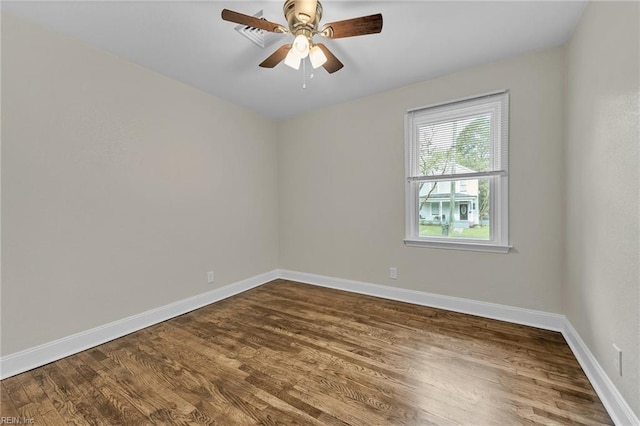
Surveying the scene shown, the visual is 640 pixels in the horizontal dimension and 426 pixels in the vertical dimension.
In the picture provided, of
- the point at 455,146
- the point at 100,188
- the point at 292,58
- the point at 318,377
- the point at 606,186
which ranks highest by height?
the point at 292,58

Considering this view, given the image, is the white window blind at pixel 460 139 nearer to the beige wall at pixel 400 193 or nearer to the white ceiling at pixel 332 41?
the beige wall at pixel 400 193

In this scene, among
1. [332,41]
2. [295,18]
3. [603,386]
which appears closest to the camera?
[603,386]

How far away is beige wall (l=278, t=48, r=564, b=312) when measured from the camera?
239cm

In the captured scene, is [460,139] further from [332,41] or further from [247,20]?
[247,20]

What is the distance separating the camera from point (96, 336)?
2.24 metres

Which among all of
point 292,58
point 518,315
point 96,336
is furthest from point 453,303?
point 96,336

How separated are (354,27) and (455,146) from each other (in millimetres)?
1801

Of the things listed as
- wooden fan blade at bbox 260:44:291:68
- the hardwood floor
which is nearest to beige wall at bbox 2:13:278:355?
the hardwood floor

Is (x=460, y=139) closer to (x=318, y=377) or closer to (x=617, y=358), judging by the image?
(x=617, y=358)

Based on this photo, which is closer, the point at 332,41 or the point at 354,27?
the point at 354,27

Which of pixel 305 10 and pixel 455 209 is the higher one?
pixel 305 10

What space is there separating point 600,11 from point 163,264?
159 inches

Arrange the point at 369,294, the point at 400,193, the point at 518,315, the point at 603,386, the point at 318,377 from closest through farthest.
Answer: the point at 603,386 → the point at 318,377 → the point at 518,315 → the point at 400,193 → the point at 369,294

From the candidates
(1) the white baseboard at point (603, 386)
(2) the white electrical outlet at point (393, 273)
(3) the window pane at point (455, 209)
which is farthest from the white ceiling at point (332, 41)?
(1) the white baseboard at point (603, 386)
